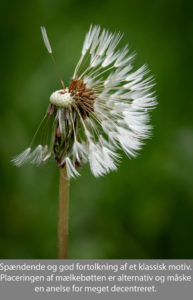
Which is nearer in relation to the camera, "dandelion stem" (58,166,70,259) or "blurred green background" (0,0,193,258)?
"dandelion stem" (58,166,70,259)

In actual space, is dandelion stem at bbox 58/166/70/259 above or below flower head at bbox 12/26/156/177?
below

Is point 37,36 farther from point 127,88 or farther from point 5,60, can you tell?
point 127,88

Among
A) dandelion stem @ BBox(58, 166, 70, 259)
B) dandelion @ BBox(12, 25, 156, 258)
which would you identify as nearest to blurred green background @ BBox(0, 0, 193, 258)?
dandelion stem @ BBox(58, 166, 70, 259)

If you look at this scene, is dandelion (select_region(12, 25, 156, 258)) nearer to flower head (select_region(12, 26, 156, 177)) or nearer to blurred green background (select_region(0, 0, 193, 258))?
flower head (select_region(12, 26, 156, 177))

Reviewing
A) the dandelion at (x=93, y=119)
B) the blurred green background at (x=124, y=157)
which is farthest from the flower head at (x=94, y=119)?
the blurred green background at (x=124, y=157)

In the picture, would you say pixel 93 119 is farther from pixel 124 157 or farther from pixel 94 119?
pixel 124 157

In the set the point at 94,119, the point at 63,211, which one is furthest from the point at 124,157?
the point at 63,211

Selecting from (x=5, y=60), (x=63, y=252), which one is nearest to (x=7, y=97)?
(x=5, y=60)
